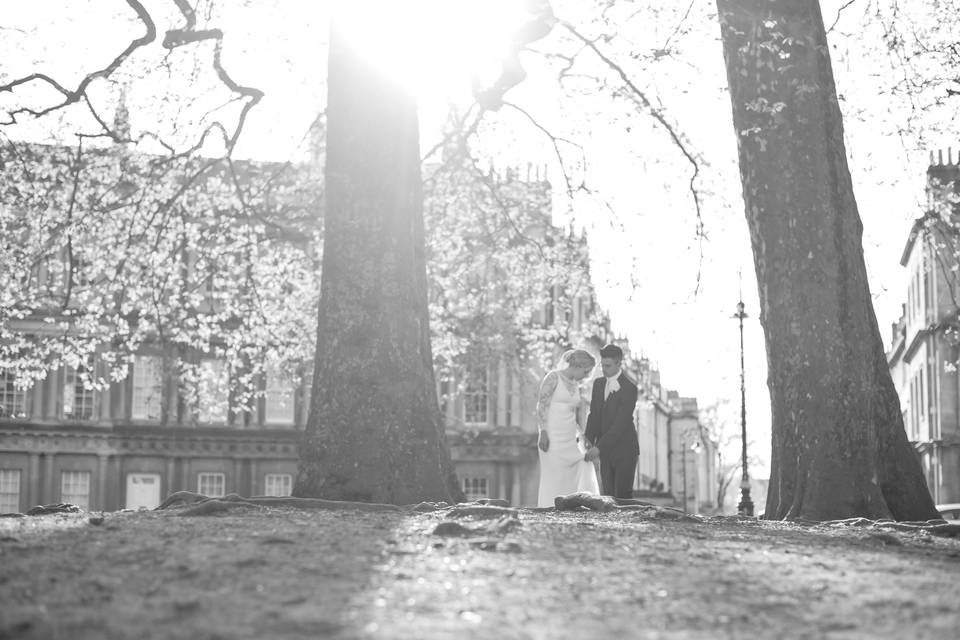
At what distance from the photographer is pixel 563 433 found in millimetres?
14359

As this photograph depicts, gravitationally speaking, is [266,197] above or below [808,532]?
above

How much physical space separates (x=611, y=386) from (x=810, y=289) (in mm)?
3426

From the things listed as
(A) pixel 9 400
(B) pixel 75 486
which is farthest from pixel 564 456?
(B) pixel 75 486

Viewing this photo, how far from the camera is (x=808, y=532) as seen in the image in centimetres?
910

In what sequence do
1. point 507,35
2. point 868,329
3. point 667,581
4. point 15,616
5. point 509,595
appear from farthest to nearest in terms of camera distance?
point 507,35
point 868,329
point 667,581
point 509,595
point 15,616

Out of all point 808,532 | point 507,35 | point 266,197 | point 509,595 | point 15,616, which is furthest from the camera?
point 266,197

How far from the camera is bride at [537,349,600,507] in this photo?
1408 centimetres

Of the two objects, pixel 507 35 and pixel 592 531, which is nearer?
pixel 592 531

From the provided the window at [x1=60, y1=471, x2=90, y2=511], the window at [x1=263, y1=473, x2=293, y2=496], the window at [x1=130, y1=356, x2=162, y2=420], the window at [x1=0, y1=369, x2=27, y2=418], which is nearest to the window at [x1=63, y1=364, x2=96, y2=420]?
the window at [x1=130, y1=356, x2=162, y2=420]

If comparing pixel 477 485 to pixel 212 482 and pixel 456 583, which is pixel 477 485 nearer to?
pixel 212 482

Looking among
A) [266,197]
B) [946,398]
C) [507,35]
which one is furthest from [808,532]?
[946,398]

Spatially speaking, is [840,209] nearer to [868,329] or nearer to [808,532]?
[868,329]

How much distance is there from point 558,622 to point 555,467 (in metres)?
9.34

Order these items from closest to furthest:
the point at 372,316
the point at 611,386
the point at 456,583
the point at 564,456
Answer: the point at 456,583 < the point at 372,316 < the point at 611,386 < the point at 564,456
